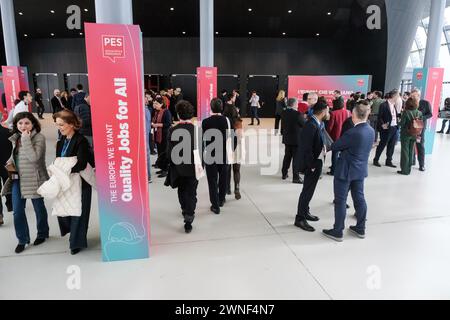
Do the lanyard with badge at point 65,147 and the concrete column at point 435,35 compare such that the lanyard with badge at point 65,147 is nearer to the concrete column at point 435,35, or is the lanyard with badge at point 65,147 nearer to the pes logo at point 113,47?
the pes logo at point 113,47

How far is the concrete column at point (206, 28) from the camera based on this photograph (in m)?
9.48

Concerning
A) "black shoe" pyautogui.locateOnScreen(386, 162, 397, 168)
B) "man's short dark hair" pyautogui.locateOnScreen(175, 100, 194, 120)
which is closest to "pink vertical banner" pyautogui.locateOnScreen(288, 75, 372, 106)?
"black shoe" pyautogui.locateOnScreen(386, 162, 397, 168)

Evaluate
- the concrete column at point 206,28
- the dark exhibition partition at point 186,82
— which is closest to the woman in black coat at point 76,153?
the concrete column at point 206,28

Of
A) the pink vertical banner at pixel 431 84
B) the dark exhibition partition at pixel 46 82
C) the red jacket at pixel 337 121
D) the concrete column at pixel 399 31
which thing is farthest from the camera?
the dark exhibition partition at pixel 46 82

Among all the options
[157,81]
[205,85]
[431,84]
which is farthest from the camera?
[157,81]

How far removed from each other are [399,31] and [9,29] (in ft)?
47.3

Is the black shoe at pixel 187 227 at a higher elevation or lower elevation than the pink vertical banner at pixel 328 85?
lower

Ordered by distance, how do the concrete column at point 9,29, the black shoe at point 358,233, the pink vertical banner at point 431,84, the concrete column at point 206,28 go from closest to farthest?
the black shoe at point 358,233 < the pink vertical banner at point 431,84 < the concrete column at point 206,28 < the concrete column at point 9,29

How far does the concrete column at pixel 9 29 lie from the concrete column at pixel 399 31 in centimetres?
1350

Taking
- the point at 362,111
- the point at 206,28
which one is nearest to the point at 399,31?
the point at 206,28

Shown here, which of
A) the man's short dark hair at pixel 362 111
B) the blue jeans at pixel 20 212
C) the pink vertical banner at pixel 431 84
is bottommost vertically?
the blue jeans at pixel 20 212

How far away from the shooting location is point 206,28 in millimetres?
9625

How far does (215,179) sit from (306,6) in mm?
10511

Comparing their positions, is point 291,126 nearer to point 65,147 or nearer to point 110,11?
point 110,11
